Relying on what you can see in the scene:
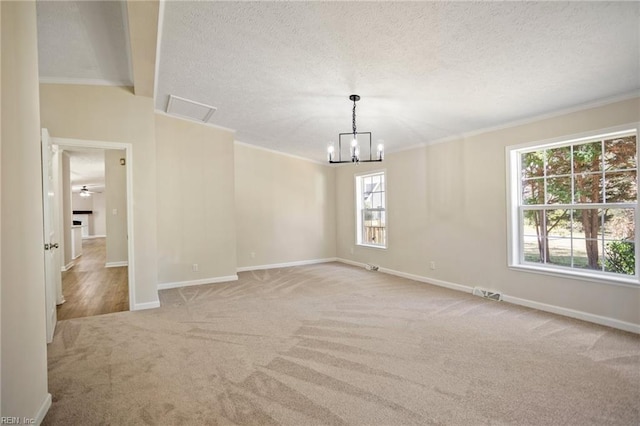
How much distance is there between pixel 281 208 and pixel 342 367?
470cm

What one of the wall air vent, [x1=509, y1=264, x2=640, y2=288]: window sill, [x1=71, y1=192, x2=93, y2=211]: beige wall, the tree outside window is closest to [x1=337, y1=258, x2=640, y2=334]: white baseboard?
[x1=509, y1=264, x2=640, y2=288]: window sill

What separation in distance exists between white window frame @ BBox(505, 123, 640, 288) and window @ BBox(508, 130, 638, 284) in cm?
1

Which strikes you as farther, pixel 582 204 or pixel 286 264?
pixel 286 264

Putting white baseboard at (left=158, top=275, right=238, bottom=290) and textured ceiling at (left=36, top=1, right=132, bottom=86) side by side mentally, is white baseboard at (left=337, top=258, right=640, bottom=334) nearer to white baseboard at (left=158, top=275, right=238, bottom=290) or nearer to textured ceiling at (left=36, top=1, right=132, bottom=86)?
white baseboard at (left=158, top=275, right=238, bottom=290)

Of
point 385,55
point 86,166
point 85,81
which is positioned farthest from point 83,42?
point 86,166

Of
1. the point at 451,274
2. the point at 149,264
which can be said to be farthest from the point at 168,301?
the point at 451,274

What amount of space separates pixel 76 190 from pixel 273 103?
14.9 meters

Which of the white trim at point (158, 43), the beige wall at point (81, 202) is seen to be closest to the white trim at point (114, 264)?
the white trim at point (158, 43)

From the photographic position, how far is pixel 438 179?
506cm

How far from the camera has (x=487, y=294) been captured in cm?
437

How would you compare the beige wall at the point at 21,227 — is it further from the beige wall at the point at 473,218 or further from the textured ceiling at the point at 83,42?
the beige wall at the point at 473,218

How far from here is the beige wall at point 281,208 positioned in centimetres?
638

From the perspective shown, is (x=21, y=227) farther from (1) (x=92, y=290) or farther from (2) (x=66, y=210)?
(2) (x=66, y=210)

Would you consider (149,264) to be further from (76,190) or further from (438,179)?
(76,190)
